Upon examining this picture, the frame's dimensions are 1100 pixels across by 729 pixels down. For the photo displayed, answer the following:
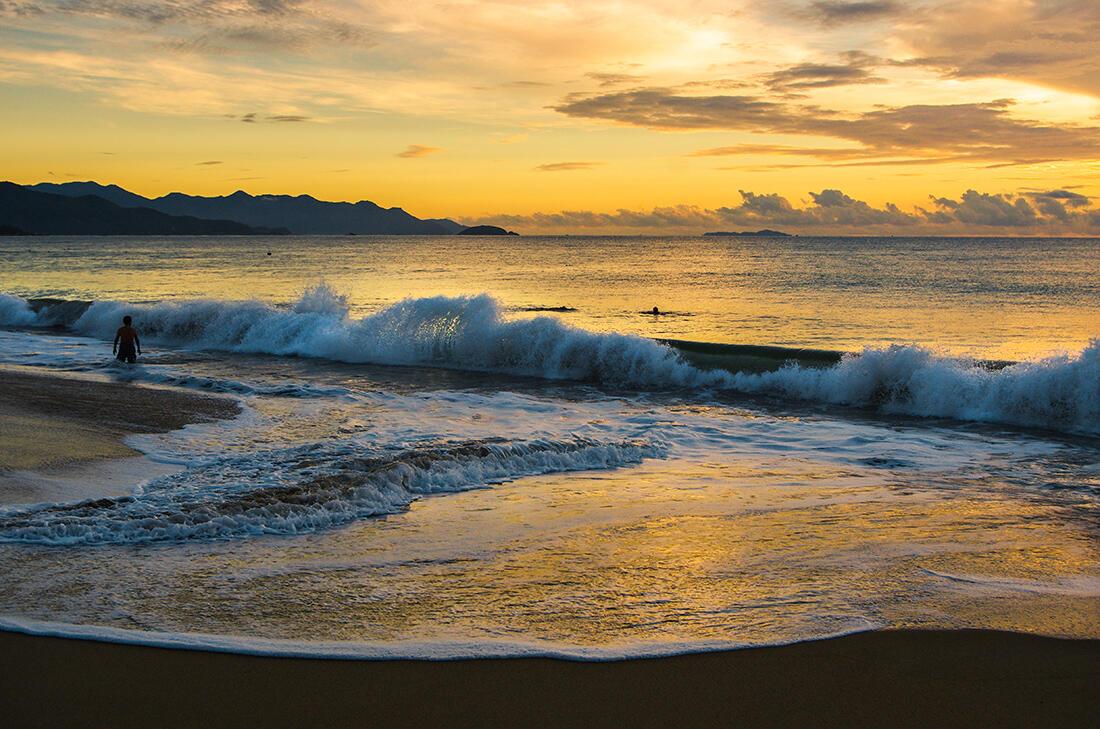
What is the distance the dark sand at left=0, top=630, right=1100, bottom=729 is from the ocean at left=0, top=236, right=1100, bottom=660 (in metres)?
0.22

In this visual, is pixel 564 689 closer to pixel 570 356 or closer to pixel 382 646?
pixel 382 646

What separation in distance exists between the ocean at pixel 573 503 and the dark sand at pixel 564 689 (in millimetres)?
218

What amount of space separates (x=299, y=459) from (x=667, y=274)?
2258 inches

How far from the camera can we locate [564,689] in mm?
4770

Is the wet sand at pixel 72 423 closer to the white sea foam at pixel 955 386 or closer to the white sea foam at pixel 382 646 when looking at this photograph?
the white sea foam at pixel 382 646

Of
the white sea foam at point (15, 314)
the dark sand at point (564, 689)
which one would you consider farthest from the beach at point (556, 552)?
the white sea foam at point (15, 314)

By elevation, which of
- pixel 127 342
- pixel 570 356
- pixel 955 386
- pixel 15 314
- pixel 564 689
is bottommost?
pixel 564 689

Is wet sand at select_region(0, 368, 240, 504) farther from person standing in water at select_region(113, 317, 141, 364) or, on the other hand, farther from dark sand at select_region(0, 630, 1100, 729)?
dark sand at select_region(0, 630, 1100, 729)

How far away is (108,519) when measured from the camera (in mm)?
7621

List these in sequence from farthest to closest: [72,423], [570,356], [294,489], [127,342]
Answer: [570,356] < [127,342] < [72,423] < [294,489]

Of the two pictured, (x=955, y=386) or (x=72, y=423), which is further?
(x=955, y=386)

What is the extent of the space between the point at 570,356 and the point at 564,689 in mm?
17229

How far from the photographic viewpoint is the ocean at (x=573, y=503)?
18.9 ft

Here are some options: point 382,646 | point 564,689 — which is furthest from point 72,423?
point 564,689
